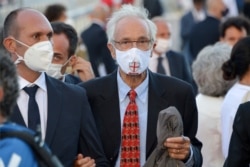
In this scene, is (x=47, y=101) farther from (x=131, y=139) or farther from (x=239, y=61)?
(x=239, y=61)

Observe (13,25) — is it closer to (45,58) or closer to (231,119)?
(45,58)

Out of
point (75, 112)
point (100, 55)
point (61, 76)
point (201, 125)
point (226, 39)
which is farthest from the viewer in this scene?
point (100, 55)

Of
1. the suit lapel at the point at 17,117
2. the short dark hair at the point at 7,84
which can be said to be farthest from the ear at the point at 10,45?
the short dark hair at the point at 7,84

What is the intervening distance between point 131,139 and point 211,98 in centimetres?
160

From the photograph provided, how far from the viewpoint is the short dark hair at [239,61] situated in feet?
22.3

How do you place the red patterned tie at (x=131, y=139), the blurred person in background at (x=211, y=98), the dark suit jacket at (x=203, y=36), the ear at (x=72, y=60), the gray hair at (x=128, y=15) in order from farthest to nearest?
the dark suit jacket at (x=203, y=36) → the blurred person in background at (x=211, y=98) → the ear at (x=72, y=60) → the gray hair at (x=128, y=15) → the red patterned tie at (x=131, y=139)

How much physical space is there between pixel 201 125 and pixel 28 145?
3.46 metres

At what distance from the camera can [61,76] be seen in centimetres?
676

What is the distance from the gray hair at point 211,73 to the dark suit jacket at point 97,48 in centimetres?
444

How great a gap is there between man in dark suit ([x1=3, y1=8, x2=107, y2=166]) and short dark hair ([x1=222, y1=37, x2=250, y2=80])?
5.02 ft

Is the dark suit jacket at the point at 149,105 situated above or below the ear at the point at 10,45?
below

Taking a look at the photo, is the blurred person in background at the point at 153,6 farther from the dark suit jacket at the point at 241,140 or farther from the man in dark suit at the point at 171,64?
the dark suit jacket at the point at 241,140

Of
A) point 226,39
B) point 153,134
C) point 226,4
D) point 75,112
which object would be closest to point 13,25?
point 75,112

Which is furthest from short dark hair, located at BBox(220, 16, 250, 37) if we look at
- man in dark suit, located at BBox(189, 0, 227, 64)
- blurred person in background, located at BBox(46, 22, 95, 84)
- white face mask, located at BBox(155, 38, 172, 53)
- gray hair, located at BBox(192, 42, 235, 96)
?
blurred person in background, located at BBox(46, 22, 95, 84)
